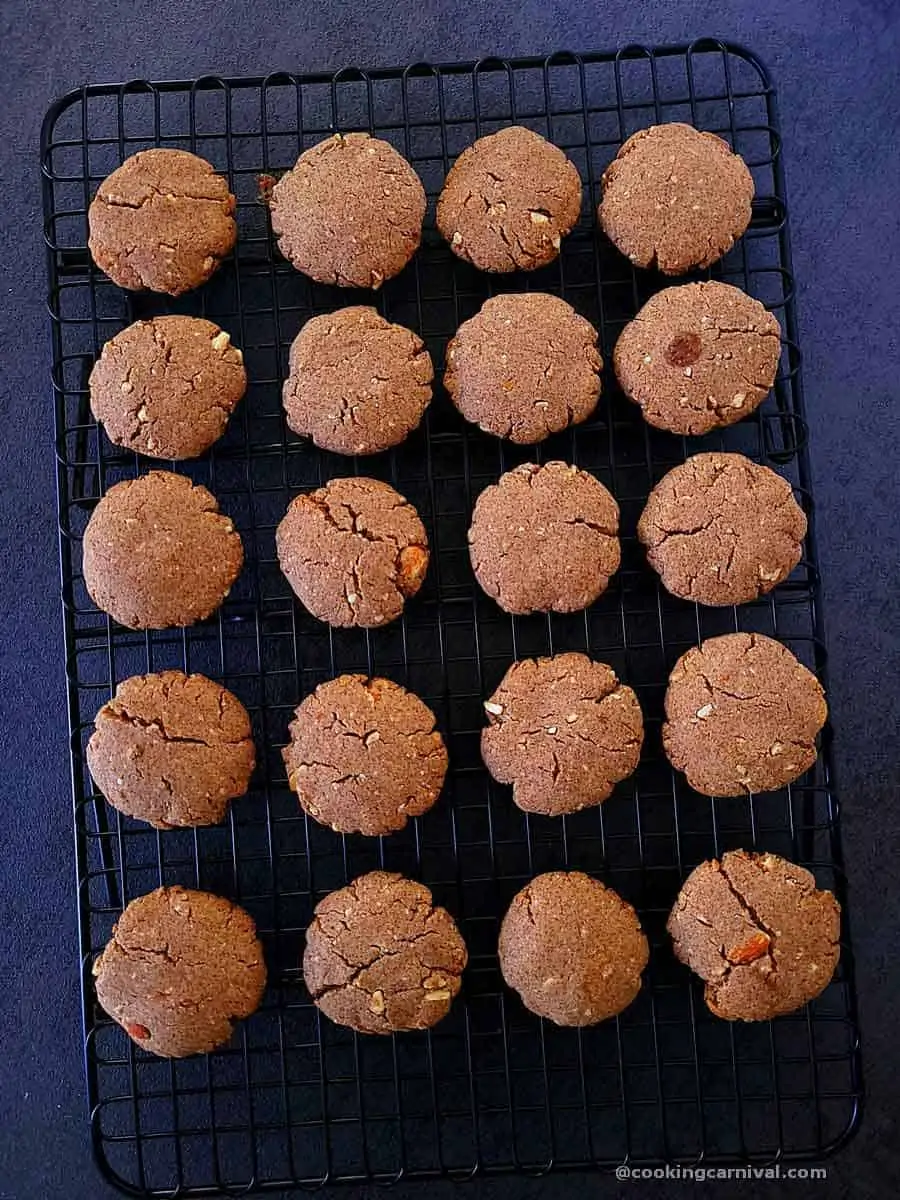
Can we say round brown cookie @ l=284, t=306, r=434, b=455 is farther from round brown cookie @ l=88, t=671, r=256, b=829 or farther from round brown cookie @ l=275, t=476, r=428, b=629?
round brown cookie @ l=88, t=671, r=256, b=829

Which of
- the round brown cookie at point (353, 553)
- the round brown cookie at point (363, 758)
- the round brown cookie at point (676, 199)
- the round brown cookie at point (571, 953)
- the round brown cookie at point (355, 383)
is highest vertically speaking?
the round brown cookie at point (676, 199)

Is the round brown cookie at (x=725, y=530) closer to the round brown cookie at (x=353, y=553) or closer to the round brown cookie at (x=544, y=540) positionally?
the round brown cookie at (x=544, y=540)

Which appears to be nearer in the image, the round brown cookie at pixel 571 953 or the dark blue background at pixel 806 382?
the round brown cookie at pixel 571 953

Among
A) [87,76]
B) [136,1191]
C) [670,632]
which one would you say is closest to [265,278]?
[87,76]

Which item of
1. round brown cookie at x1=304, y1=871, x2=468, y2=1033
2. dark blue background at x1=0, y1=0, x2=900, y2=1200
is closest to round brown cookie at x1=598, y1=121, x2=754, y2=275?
dark blue background at x1=0, y1=0, x2=900, y2=1200

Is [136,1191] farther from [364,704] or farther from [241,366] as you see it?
[241,366]

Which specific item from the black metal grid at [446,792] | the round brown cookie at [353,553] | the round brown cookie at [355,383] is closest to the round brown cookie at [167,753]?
the black metal grid at [446,792]

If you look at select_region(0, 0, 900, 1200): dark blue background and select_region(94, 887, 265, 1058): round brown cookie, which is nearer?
select_region(94, 887, 265, 1058): round brown cookie
